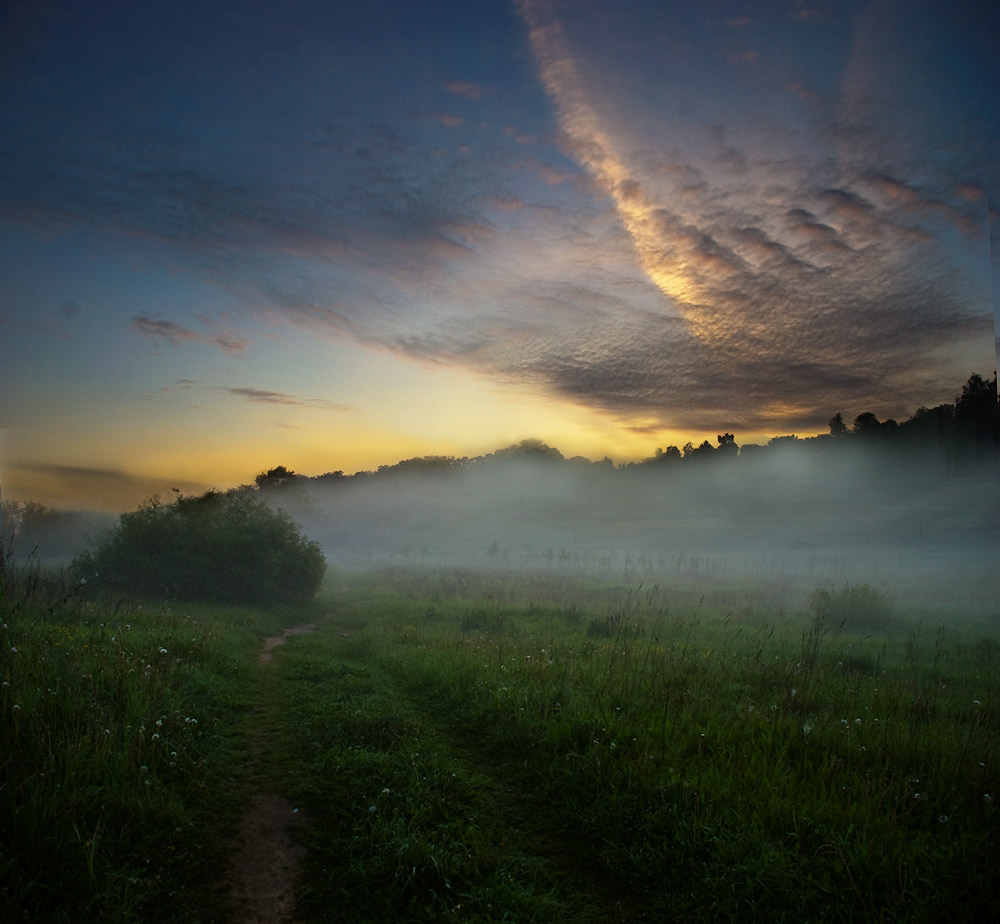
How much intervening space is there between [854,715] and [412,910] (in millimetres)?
7310

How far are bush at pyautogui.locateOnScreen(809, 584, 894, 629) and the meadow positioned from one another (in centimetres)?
974

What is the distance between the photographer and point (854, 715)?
802 cm

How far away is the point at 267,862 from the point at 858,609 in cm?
2295

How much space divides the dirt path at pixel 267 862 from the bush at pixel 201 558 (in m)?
22.2

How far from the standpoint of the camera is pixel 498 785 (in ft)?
20.9

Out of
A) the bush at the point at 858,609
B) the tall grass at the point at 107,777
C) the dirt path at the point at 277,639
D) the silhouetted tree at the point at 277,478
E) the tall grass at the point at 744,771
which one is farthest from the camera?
the silhouetted tree at the point at 277,478

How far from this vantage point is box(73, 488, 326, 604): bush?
25188 millimetres

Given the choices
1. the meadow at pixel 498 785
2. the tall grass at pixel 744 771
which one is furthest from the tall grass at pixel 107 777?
the tall grass at pixel 744 771

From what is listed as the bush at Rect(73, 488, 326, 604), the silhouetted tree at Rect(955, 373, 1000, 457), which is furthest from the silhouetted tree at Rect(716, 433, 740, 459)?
the bush at Rect(73, 488, 326, 604)

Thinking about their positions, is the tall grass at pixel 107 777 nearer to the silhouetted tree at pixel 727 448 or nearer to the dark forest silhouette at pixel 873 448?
the dark forest silhouette at pixel 873 448

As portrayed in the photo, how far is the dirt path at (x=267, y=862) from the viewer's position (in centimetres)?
427

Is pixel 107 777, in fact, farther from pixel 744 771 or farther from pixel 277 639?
pixel 277 639

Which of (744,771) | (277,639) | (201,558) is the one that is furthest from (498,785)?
(201,558)

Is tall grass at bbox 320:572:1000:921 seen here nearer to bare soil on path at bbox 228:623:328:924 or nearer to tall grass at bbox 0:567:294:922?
bare soil on path at bbox 228:623:328:924
